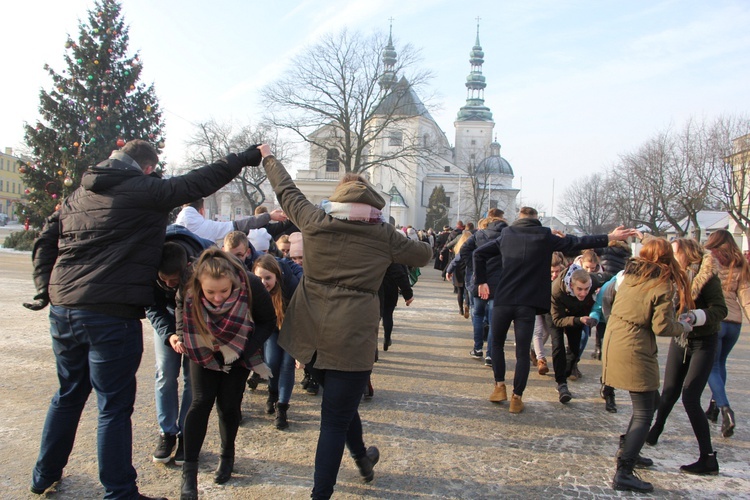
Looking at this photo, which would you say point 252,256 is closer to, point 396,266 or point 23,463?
point 396,266

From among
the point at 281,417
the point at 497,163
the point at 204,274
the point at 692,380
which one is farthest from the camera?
the point at 497,163

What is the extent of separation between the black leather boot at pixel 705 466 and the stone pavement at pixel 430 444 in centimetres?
6

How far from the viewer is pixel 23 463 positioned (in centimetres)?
369

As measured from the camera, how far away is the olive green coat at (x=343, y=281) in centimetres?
307

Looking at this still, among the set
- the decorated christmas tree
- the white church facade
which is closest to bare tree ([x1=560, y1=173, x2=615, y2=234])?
the white church facade

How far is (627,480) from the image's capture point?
12.1 ft

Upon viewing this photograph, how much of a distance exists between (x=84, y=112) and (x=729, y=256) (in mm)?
23149

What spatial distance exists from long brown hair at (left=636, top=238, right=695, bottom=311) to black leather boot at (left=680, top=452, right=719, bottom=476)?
1.24m

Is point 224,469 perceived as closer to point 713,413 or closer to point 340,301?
point 340,301

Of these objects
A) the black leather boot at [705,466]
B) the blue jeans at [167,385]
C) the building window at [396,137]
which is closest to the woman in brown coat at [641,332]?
the black leather boot at [705,466]

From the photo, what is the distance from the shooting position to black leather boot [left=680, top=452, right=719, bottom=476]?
397 centimetres

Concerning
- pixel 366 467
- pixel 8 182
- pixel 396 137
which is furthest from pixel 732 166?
pixel 8 182

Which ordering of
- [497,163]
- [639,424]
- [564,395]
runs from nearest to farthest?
1. [639,424]
2. [564,395]
3. [497,163]

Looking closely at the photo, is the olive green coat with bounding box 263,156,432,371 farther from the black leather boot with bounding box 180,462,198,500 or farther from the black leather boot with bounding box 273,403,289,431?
the black leather boot with bounding box 273,403,289,431
